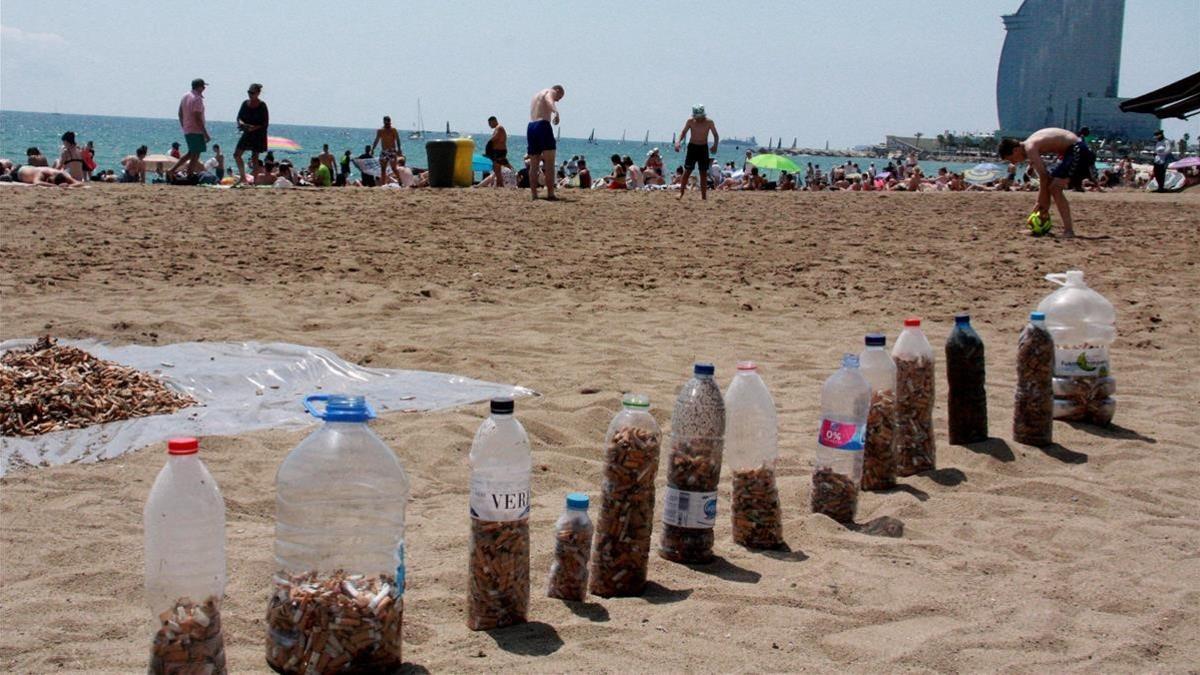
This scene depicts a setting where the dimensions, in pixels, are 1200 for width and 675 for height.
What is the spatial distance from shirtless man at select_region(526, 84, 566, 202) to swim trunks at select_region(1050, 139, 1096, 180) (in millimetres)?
6779

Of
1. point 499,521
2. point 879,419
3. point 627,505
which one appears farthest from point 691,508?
point 879,419

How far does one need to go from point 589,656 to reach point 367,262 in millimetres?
8432

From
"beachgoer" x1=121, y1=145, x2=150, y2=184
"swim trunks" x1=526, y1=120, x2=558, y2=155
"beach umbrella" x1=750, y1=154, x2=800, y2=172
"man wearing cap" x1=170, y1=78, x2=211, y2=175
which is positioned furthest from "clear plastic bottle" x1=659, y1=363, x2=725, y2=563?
"beach umbrella" x1=750, y1=154, x2=800, y2=172

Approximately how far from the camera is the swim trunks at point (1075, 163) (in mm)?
13820

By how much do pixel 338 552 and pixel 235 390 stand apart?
385cm

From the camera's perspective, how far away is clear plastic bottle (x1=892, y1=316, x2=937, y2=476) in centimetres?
574

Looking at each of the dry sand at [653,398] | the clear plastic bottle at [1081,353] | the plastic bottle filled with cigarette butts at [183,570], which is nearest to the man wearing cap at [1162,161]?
the dry sand at [653,398]

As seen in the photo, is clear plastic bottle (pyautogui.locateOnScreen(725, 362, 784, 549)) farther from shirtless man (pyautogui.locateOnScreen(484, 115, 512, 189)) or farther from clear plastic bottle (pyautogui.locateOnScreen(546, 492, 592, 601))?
shirtless man (pyautogui.locateOnScreen(484, 115, 512, 189))

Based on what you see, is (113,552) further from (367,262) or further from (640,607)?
(367,262)

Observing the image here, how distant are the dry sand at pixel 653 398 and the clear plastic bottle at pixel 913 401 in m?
0.13

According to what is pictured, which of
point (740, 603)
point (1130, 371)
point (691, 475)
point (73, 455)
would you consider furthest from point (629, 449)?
point (1130, 371)

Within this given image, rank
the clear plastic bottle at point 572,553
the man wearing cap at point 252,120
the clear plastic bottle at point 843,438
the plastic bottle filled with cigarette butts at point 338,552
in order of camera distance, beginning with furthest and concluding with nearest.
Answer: the man wearing cap at point 252,120
the clear plastic bottle at point 843,438
the clear plastic bottle at point 572,553
the plastic bottle filled with cigarette butts at point 338,552

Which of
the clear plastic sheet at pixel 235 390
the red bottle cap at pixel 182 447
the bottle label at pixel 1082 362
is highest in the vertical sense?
the red bottle cap at pixel 182 447

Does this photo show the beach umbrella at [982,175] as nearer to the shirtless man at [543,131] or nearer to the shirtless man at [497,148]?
the shirtless man at [497,148]
